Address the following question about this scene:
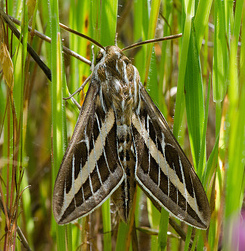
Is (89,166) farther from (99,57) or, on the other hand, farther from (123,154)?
(99,57)

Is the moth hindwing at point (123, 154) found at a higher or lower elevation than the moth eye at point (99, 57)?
lower

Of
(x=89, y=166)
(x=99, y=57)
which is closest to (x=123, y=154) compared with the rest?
(x=89, y=166)

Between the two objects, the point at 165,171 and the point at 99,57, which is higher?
the point at 99,57

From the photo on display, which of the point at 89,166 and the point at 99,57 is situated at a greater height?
the point at 99,57

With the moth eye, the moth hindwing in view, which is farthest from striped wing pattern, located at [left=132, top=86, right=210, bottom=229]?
the moth eye

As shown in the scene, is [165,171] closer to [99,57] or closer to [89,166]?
[89,166]

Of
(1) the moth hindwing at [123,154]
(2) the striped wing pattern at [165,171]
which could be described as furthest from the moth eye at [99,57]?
(2) the striped wing pattern at [165,171]

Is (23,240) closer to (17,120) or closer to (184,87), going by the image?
(17,120)

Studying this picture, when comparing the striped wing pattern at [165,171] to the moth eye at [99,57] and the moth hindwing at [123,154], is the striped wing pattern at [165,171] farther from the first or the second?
the moth eye at [99,57]

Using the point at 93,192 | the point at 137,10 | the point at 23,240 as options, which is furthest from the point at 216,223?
the point at 137,10
